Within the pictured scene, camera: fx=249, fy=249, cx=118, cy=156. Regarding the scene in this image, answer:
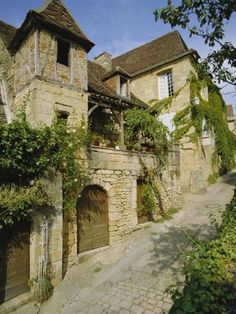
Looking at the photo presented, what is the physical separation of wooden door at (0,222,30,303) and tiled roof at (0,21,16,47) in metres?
8.11

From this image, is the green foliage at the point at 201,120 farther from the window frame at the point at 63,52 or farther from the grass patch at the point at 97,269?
the grass patch at the point at 97,269

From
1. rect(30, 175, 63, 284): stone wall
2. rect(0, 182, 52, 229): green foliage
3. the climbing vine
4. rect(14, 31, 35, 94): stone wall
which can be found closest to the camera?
rect(0, 182, 52, 229): green foliage

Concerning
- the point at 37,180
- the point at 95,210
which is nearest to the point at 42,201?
the point at 37,180

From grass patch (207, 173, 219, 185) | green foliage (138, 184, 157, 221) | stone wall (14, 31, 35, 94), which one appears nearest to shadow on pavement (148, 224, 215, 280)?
green foliage (138, 184, 157, 221)

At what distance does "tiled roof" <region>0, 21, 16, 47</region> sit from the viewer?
10.6 meters

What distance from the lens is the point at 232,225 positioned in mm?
5387

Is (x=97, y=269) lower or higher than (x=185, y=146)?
lower

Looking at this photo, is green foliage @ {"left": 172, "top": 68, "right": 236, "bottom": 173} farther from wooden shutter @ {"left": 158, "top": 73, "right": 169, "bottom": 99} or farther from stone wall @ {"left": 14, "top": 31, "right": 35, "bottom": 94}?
stone wall @ {"left": 14, "top": 31, "right": 35, "bottom": 94}

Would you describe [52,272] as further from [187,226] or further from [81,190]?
[187,226]

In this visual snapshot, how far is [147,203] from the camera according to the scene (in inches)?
405

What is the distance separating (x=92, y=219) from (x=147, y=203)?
277 centimetres

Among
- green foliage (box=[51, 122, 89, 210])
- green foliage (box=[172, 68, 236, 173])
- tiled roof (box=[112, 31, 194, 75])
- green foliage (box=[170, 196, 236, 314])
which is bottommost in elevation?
green foliage (box=[170, 196, 236, 314])

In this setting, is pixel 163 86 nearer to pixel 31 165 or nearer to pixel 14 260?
pixel 31 165

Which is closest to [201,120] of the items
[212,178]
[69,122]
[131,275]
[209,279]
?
[212,178]
